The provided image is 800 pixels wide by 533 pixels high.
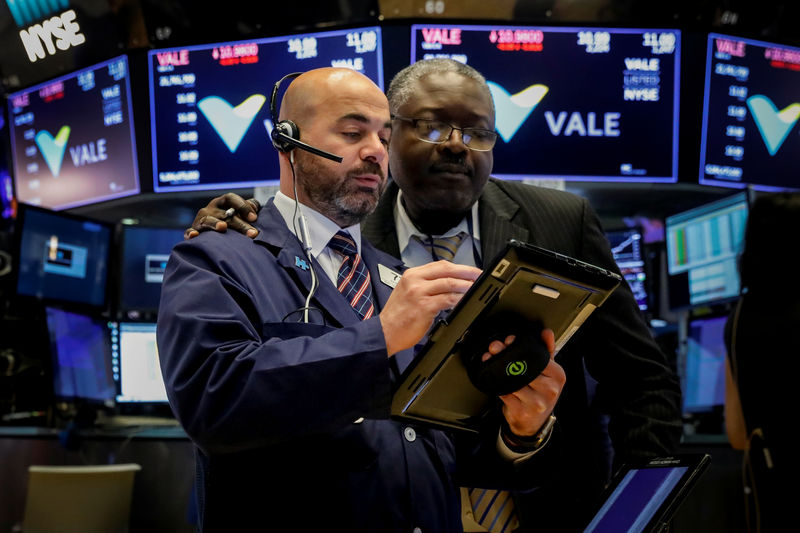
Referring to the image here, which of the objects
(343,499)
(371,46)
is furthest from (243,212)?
(371,46)

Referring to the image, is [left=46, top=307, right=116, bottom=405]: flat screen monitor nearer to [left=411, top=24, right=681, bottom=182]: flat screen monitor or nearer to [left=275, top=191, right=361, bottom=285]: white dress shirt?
[left=411, top=24, right=681, bottom=182]: flat screen monitor

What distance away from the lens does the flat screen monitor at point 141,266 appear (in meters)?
4.56

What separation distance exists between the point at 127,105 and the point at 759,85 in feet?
10.4

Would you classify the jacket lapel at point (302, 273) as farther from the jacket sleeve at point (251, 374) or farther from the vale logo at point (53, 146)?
the vale logo at point (53, 146)

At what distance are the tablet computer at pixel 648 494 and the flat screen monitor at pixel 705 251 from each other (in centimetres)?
259

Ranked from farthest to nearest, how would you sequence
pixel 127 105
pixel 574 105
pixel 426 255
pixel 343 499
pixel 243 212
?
pixel 127 105 < pixel 574 105 < pixel 426 255 < pixel 243 212 < pixel 343 499

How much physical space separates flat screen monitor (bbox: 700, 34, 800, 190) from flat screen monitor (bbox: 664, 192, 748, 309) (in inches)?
7.1

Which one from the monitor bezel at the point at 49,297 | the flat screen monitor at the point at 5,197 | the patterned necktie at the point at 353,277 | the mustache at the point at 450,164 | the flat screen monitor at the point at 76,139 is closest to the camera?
the patterned necktie at the point at 353,277

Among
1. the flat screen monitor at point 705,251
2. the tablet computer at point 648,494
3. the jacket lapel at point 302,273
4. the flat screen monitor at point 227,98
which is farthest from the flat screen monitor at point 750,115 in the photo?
the jacket lapel at point 302,273

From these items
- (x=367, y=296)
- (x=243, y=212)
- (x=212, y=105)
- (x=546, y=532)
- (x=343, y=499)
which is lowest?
(x=546, y=532)

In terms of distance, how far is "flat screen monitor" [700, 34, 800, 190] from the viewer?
3984 millimetres

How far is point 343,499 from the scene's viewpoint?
1.36 m

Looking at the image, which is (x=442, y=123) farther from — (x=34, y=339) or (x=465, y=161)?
(x=34, y=339)

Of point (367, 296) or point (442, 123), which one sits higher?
point (442, 123)
